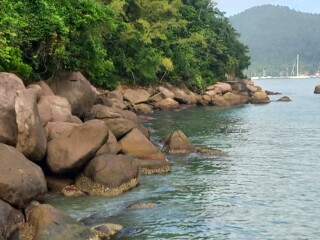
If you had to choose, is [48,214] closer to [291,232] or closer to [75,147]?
[75,147]

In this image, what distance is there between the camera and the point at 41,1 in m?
22.9

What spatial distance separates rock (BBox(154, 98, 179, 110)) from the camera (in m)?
48.8

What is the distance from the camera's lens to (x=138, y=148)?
21.0 meters

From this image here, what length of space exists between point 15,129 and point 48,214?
5.13 metres

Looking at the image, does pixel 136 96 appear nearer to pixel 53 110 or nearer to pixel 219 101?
pixel 219 101

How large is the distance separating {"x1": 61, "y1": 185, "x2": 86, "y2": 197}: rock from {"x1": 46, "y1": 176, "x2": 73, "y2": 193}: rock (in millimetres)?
175

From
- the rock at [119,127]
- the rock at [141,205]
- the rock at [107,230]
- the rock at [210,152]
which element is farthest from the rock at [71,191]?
the rock at [210,152]

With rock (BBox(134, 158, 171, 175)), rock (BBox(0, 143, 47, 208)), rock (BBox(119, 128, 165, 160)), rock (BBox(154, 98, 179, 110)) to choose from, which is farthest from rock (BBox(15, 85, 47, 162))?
rock (BBox(154, 98, 179, 110))

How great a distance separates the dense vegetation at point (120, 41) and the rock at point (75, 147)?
17.1 ft

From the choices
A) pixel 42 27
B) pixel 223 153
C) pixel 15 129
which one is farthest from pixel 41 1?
pixel 223 153

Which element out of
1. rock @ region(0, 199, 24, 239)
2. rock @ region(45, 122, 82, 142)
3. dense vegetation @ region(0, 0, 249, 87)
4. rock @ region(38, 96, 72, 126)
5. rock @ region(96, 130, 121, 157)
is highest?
dense vegetation @ region(0, 0, 249, 87)

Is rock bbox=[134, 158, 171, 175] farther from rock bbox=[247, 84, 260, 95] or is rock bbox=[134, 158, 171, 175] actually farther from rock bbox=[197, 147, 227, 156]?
rock bbox=[247, 84, 260, 95]

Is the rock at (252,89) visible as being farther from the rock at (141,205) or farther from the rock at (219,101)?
the rock at (141,205)

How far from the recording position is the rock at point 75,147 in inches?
652
